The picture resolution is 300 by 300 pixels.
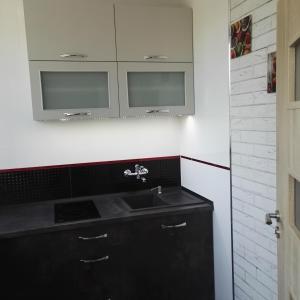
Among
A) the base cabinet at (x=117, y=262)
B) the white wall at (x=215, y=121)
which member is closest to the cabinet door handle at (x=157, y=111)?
the white wall at (x=215, y=121)

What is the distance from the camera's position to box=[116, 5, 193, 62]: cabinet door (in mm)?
2340

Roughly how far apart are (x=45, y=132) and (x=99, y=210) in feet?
2.43

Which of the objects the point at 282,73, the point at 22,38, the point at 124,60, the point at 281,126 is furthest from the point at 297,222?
the point at 22,38

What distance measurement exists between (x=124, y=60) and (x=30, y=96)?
747 millimetres

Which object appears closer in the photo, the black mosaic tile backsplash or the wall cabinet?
the wall cabinet

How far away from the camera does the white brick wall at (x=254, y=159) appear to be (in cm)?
169

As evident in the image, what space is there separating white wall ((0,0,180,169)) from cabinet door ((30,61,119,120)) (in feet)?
0.90

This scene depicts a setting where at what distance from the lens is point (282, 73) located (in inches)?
49.2

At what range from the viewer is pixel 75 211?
2.40 meters

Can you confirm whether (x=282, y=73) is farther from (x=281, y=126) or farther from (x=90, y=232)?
(x=90, y=232)

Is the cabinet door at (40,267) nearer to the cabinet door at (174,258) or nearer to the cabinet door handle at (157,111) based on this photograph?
the cabinet door at (174,258)

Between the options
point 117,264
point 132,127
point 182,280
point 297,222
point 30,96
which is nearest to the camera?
point 297,222

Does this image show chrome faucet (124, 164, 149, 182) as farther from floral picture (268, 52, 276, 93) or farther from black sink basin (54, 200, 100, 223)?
floral picture (268, 52, 276, 93)

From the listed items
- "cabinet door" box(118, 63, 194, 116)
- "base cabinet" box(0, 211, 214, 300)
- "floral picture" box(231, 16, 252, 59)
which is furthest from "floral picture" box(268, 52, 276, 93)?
"base cabinet" box(0, 211, 214, 300)
